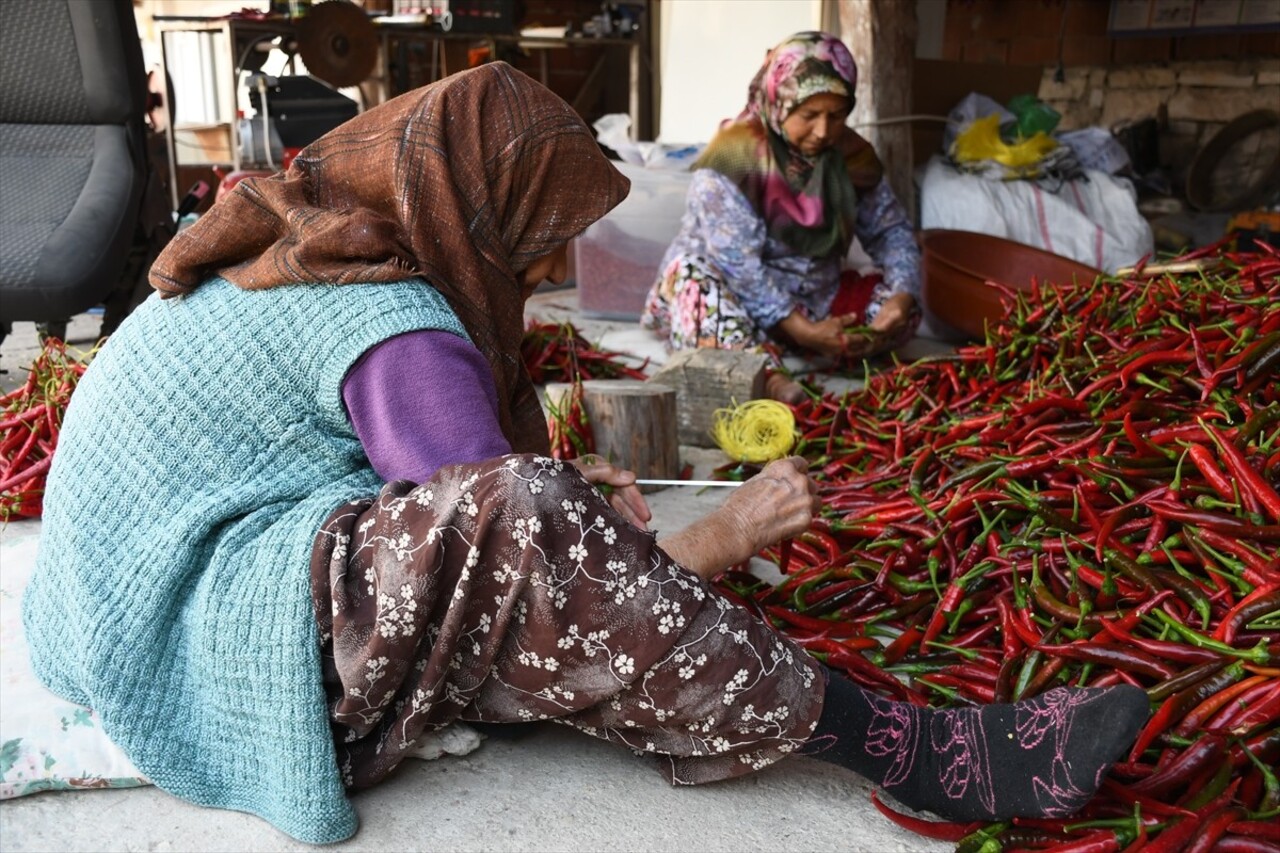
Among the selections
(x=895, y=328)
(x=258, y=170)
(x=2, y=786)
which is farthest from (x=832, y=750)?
(x=258, y=170)

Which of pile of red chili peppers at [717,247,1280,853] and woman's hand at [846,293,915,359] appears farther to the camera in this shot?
woman's hand at [846,293,915,359]

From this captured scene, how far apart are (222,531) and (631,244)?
12.7 feet

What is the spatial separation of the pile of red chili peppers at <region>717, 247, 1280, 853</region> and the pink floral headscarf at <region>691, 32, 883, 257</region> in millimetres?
1368

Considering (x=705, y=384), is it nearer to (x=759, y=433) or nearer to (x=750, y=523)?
(x=759, y=433)

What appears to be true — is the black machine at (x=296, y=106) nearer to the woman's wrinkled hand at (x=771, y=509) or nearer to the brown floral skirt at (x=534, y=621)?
the woman's wrinkled hand at (x=771, y=509)

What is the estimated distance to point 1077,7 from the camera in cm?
Result: 779

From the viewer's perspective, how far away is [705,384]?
144 inches

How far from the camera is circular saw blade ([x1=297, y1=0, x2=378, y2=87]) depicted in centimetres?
788

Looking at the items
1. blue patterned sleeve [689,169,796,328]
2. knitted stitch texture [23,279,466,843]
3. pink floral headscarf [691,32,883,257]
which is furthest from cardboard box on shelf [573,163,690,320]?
knitted stitch texture [23,279,466,843]

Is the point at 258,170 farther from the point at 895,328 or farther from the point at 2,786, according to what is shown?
the point at 2,786

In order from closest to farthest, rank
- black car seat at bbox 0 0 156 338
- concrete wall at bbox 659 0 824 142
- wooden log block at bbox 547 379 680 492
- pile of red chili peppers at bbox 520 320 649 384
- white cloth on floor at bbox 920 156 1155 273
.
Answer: wooden log block at bbox 547 379 680 492, black car seat at bbox 0 0 156 338, pile of red chili peppers at bbox 520 320 649 384, white cloth on floor at bbox 920 156 1155 273, concrete wall at bbox 659 0 824 142

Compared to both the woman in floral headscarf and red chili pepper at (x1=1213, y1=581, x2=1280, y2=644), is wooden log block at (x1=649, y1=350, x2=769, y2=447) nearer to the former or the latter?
the woman in floral headscarf

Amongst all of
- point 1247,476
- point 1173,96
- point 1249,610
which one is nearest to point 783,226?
point 1247,476

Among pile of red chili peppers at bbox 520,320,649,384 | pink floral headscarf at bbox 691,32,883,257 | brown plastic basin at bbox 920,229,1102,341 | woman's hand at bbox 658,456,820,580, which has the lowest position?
pile of red chili peppers at bbox 520,320,649,384
